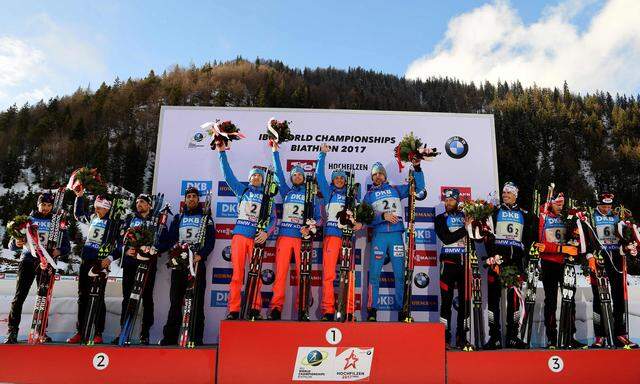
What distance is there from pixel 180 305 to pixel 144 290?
57cm

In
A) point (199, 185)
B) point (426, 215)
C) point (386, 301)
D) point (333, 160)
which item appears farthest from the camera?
point (333, 160)

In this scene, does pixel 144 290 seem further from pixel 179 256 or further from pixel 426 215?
pixel 426 215

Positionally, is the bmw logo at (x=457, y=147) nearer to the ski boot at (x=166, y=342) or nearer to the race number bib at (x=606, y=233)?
the race number bib at (x=606, y=233)

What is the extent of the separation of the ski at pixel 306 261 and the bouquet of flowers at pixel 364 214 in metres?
0.66

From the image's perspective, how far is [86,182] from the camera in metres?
6.11

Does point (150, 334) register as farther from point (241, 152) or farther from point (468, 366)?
point (468, 366)

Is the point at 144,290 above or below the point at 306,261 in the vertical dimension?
below

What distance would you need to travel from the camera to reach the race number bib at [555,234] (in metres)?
5.70

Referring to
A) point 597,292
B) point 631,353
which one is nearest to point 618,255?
point 597,292

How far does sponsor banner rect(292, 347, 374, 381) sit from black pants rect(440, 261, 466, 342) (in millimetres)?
1509

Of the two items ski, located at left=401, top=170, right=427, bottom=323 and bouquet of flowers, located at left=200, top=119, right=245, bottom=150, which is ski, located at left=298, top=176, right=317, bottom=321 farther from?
bouquet of flowers, located at left=200, top=119, right=245, bottom=150

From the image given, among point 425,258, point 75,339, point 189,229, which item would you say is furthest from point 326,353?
point 75,339

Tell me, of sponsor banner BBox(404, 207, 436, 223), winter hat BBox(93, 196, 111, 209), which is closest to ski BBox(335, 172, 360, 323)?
sponsor banner BBox(404, 207, 436, 223)

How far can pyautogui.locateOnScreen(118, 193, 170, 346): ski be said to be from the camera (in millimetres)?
5340
